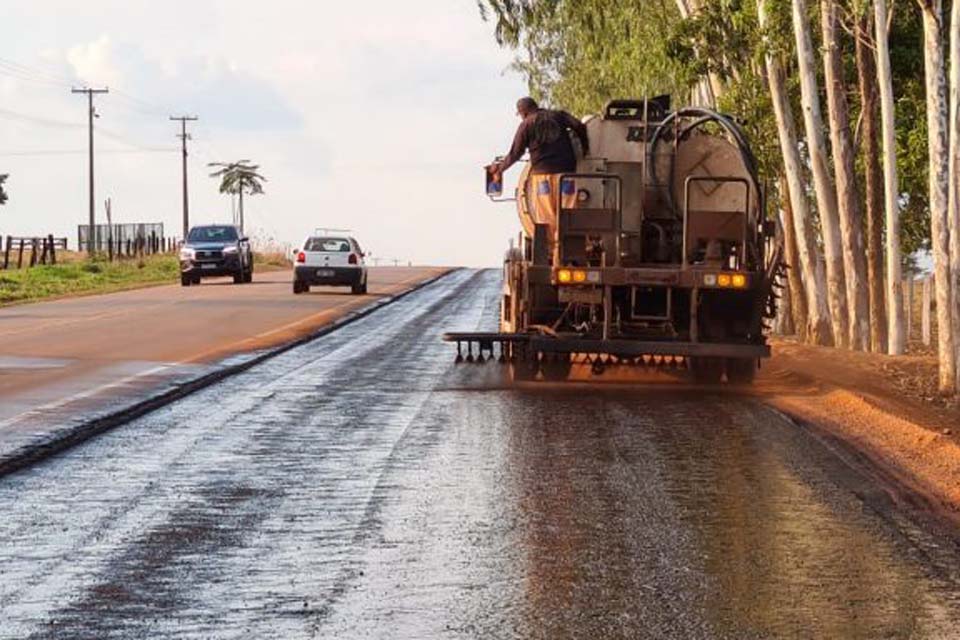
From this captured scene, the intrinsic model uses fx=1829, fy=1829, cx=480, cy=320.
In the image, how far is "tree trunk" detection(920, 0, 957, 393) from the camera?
801 inches

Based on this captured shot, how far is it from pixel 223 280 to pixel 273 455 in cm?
5072

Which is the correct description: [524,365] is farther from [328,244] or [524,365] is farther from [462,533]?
[328,244]

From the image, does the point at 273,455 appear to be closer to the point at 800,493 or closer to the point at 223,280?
the point at 800,493

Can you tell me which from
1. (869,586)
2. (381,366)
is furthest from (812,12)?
(869,586)

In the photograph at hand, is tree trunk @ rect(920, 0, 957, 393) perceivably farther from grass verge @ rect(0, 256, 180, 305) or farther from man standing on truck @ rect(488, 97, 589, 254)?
grass verge @ rect(0, 256, 180, 305)

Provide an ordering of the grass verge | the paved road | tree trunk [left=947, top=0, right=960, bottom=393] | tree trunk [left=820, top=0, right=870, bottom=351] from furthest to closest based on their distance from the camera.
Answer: the grass verge, tree trunk [left=820, top=0, right=870, bottom=351], tree trunk [left=947, top=0, right=960, bottom=393], the paved road

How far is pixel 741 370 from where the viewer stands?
1931cm

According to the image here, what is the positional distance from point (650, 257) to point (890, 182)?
27.4ft

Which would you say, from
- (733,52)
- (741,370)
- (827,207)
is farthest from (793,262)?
(741,370)

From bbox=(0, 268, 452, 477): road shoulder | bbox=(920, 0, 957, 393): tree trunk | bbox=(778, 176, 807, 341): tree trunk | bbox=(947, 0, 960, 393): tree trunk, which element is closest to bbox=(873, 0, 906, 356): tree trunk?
bbox=(920, 0, 957, 393): tree trunk

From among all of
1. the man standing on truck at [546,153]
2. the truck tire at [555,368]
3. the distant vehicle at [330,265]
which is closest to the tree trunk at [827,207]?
the man standing on truck at [546,153]

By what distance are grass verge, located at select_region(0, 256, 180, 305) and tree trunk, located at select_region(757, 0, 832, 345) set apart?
21958 millimetres


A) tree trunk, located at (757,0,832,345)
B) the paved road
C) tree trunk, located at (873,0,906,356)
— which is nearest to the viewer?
the paved road

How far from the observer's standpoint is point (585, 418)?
15.7 metres
